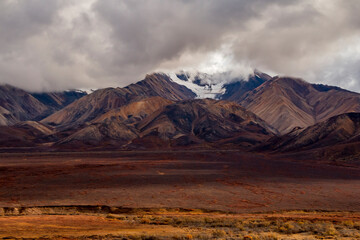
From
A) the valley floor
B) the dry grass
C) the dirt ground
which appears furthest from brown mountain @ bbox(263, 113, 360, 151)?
the dry grass

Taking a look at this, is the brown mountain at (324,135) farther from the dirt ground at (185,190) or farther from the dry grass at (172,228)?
the dry grass at (172,228)

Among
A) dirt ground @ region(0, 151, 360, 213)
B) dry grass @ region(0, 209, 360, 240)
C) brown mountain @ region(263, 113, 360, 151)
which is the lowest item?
dirt ground @ region(0, 151, 360, 213)

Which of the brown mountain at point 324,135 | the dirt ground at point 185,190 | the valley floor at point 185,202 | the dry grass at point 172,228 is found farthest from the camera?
the brown mountain at point 324,135

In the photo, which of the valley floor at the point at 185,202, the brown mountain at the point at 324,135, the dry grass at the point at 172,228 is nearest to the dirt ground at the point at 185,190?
the valley floor at the point at 185,202

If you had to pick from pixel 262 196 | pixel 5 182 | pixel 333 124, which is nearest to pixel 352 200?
pixel 262 196

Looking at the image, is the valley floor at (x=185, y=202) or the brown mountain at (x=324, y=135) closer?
the valley floor at (x=185, y=202)

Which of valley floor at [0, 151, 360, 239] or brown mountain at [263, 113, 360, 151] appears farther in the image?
brown mountain at [263, 113, 360, 151]

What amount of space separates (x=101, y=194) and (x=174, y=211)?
1293cm

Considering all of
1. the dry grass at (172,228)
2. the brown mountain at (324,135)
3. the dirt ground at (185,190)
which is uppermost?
the brown mountain at (324,135)

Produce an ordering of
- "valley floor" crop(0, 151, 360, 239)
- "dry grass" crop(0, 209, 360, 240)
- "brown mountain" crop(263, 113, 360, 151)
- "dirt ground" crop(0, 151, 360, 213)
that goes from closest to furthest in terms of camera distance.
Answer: "dry grass" crop(0, 209, 360, 240) → "valley floor" crop(0, 151, 360, 239) → "dirt ground" crop(0, 151, 360, 213) → "brown mountain" crop(263, 113, 360, 151)

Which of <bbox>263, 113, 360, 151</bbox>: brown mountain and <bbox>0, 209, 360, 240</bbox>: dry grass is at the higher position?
<bbox>263, 113, 360, 151</bbox>: brown mountain

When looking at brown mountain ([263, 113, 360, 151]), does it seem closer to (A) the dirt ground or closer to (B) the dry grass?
(A) the dirt ground

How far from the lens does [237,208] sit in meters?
37.3

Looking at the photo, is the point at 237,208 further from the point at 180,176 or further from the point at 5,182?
the point at 5,182
